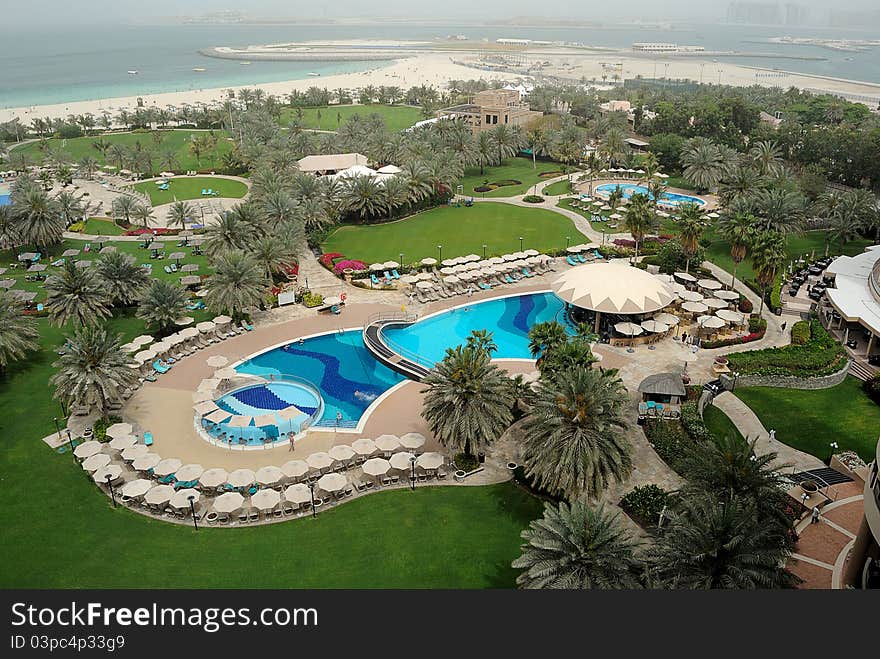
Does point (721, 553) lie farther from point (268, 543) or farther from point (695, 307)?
point (695, 307)

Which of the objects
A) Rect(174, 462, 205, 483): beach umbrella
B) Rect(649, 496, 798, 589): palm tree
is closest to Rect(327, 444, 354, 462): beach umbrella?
Rect(174, 462, 205, 483): beach umbrella

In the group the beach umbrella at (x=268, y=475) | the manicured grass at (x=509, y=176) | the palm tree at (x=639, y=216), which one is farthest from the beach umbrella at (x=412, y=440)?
the manicured grass at (x=509, y=176)

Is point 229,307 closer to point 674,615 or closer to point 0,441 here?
point 0,441

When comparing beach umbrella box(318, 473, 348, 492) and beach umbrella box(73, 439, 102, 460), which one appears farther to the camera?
beach umbrella box(73, 439, 102, 460)

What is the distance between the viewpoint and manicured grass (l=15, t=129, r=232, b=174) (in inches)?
3875

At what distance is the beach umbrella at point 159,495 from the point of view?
28.9 m

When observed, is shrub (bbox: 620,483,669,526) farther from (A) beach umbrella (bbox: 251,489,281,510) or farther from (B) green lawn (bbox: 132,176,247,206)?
(B) green lawn (bbox: 132,176,247,206)

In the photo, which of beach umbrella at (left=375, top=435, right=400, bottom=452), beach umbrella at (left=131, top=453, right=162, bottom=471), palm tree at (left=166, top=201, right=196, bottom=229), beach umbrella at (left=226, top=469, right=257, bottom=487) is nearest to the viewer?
beach umbrella at (left=226, top=469, right=257, bottom=487)

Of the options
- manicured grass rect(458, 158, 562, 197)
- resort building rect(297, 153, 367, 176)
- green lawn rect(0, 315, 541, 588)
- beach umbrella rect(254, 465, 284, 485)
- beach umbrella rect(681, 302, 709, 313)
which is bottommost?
green lawn rect(0, 315, 541, 588)

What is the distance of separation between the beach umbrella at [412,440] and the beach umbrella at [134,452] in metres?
13.3

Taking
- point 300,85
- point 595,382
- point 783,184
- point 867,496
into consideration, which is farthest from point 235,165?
point 300,85

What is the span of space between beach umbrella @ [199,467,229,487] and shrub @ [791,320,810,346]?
37631 mm

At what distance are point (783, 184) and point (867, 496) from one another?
184 feet

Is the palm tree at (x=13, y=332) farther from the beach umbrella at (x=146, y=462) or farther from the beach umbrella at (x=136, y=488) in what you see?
the beach umbrella at (x=136, y=488)
